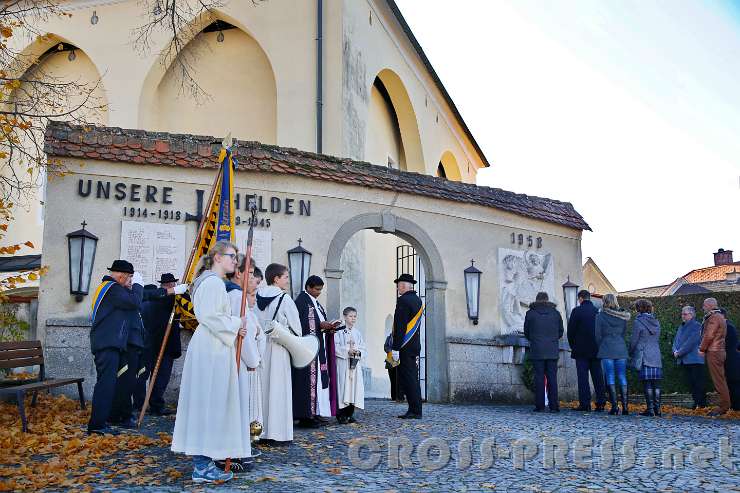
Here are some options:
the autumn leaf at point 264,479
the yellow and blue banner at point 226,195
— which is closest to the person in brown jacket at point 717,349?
the yellow and blue banner at point 226,195

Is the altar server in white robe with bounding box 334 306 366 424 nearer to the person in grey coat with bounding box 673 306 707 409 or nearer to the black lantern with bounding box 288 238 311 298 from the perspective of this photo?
the black lantern with bounding box 288 238 311 298

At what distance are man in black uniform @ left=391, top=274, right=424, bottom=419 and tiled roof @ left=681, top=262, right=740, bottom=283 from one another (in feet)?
137

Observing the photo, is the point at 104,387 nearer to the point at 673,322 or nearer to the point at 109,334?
the point at 109,334

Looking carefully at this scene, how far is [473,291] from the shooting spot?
13.2 m

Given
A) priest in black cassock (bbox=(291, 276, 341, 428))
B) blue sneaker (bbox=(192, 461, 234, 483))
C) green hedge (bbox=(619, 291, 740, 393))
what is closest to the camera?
blue sneaker (bbox=(192, 461, 234, 483))

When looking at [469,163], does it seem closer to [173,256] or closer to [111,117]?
[111,117]

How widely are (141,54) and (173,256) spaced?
374 inches

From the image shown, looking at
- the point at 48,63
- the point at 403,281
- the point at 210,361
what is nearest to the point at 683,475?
the point at 210,361

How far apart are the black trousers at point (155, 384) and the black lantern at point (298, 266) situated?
8.48 ft

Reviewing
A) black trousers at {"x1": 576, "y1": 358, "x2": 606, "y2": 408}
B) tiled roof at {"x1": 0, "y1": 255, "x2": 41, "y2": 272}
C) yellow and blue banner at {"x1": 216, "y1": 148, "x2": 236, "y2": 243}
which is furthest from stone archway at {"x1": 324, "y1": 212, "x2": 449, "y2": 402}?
tiled roof at {"x1": 0, "y1": 255, "x2": 41, "y2": 272}

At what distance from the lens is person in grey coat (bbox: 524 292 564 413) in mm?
11555

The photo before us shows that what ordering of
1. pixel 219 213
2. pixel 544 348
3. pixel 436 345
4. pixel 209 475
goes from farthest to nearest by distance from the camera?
pixel 436 345 → pixel 544 348 → pixel 219 213 → pixel 209 475

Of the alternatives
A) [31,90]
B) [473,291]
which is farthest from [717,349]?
[31,90]

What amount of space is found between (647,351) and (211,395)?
8.02m
